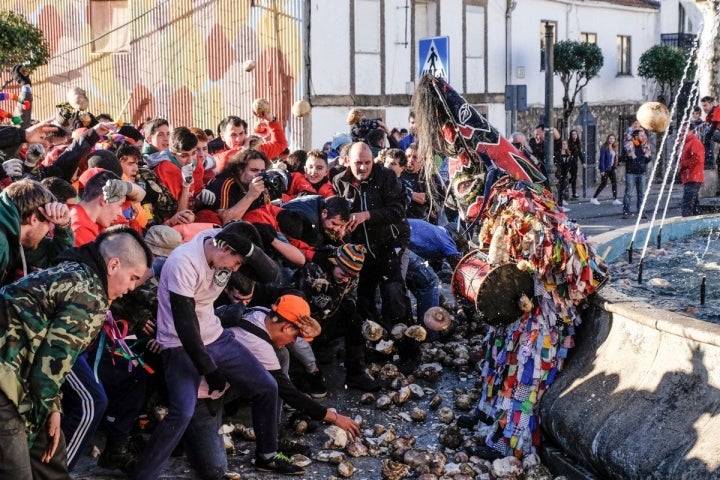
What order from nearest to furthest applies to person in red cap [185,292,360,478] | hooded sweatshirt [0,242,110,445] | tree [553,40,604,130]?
hooded sweatshirt [0,242,110,445]
person in red cap [185,292,360,478]
tree [553,40,604,130]

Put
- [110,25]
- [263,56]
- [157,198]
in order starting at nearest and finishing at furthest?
[157,198] → [263,56] → [110,25]

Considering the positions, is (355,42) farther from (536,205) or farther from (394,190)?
(536,205)

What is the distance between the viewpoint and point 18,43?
18.0m

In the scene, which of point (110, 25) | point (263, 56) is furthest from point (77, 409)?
point (110, 25)

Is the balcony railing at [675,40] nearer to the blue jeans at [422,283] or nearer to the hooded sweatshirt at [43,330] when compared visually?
the blue jeans at [422,283]

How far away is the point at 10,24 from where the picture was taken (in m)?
17.9

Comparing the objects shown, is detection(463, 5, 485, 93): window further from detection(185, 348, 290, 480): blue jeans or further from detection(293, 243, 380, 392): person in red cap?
detection(185, 348, 290, 480): blue jeans

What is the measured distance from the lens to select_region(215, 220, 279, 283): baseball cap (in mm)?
5664

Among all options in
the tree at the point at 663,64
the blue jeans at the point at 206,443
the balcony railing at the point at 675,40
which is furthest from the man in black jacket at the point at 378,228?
the balcony railing at the point at 675,40

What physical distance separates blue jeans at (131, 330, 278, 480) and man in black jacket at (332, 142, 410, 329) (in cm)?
237

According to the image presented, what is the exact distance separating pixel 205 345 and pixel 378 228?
8.89 feet

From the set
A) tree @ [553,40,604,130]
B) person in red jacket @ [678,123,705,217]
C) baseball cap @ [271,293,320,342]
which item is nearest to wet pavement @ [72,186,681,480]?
baseball cap @ [271,293,320,342]

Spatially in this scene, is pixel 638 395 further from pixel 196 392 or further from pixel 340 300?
pixel 340 300

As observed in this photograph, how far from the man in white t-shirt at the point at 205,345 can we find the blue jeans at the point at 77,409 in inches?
14.2
